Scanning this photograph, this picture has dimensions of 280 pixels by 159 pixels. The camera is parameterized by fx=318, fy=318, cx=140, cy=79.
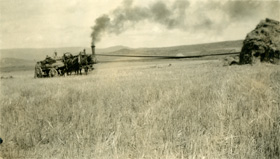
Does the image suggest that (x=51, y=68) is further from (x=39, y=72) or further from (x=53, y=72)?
(x=39, y=72)

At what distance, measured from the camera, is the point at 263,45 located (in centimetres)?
1870

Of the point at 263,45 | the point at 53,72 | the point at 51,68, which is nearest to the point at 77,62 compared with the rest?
the point at 53,72

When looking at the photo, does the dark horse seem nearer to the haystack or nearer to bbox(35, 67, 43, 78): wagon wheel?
bbox(35, 67, 43, 78): wagon wheel

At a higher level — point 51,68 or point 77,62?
point 77,62

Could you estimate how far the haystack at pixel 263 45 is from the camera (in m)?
Result: 18.5

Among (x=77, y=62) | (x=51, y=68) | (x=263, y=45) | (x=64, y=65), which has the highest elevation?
(x=263, y=45)

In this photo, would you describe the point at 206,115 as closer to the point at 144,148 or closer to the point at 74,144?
the point at 144,148

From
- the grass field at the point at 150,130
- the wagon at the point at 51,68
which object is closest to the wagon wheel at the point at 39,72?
the wagon at the point at 51,68

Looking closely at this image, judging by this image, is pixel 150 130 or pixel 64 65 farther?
pixel 64 65

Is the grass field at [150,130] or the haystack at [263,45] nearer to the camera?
the grass field at [150,130]

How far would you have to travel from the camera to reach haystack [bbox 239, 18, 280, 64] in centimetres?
1845

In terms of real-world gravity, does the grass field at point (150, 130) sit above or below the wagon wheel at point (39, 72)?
above

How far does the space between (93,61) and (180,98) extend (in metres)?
17.3

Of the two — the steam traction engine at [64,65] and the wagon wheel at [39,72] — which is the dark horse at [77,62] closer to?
the steam traction engine at [64,65]
